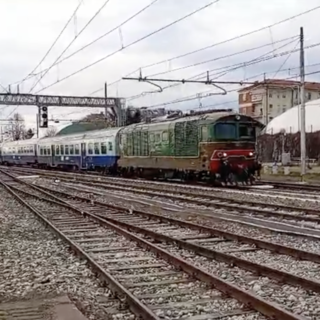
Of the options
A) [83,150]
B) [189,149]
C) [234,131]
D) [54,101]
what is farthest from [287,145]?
[234,131]

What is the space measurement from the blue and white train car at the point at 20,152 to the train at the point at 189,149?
23370 mm

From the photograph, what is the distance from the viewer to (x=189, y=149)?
2548cm

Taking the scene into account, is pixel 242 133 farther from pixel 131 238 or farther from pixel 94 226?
pixel 131 238

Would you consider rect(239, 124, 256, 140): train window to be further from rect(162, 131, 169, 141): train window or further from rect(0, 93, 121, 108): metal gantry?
rect(0, 93, 121, 108): metal gantry

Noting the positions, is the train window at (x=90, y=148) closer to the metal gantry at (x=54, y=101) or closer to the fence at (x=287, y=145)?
the metal gantry at (x=54, y=101)

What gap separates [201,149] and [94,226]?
38.5ft

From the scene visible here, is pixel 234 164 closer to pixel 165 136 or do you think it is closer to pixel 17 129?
pixel 165 136

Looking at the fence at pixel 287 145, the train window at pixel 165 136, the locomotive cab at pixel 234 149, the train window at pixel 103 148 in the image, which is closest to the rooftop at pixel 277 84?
the fence at pixel 287 145

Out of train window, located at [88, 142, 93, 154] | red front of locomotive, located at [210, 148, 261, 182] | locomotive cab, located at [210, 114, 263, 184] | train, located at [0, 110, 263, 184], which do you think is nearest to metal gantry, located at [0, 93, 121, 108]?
train window, located at [88, 142, 93, 154]

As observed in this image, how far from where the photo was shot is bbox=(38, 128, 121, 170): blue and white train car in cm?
3800

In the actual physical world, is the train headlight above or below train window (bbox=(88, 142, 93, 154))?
below

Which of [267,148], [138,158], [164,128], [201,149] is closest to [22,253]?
[201,149]

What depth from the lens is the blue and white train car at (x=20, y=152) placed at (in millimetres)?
61000

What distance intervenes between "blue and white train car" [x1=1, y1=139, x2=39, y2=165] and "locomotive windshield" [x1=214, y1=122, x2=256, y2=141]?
38152 mm
